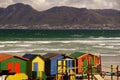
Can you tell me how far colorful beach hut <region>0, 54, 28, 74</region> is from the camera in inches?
1428

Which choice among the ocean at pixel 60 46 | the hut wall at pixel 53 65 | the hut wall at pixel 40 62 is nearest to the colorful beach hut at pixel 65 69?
the hut wall at pixel 53 65

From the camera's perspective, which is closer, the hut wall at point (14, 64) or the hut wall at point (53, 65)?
the hut wall at point (14, 64)

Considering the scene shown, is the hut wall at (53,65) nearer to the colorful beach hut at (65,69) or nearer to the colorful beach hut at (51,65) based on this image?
the colorful beach hut at (51,65)

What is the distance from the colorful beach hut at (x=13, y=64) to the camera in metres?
36.3

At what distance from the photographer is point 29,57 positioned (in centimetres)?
3875

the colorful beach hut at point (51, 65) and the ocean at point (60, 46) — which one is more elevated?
the ocean at point (60, 46)

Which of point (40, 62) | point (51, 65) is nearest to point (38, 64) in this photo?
point (40, 62)

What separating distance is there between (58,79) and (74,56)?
7.50 m

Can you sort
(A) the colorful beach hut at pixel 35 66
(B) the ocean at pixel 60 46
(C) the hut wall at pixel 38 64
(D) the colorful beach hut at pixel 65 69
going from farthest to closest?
1. (B) the ocean at pixel 60 46
2. (C) the hut wall at pixel 38 64
3. (A) the colorful beach hut at pixel 35 66
4. (D) the colorful beach hut at pixel 65 69

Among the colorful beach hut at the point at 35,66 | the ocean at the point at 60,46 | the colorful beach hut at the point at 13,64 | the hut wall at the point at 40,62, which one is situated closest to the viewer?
the colorful beach hut at the point at 35,66

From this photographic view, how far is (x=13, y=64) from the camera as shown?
36.7 m

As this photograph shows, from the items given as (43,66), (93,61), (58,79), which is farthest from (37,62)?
(93,61)

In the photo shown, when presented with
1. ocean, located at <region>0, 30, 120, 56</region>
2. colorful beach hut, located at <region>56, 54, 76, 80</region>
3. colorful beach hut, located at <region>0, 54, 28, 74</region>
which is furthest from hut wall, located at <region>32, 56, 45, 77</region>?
ocean, located at <region>0, 30, 120, 56</region>

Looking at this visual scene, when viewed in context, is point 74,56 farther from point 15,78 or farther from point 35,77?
point 15,78
